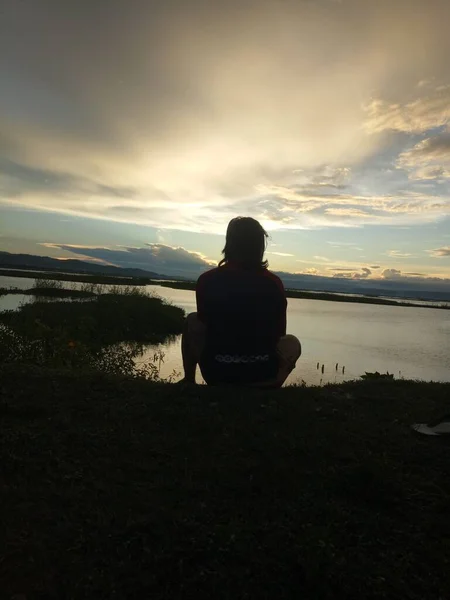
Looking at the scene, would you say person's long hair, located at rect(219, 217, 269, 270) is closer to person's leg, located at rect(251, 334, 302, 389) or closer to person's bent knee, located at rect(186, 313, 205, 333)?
person's bent knee, located at rect(186, 313, 205, 333)

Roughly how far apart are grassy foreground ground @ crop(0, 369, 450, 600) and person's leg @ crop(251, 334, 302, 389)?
0.87 feet

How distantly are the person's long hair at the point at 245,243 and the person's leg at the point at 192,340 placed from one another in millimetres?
831

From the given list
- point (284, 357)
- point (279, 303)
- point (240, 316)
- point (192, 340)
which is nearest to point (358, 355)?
point (284, 357)

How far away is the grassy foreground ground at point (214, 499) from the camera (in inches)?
99.0

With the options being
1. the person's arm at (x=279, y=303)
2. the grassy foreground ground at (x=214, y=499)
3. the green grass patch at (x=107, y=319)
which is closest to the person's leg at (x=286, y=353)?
the person's arm at (x=279, y=303)

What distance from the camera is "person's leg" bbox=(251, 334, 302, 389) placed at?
18.3 ft

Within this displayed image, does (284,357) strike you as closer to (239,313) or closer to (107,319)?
(239,313)

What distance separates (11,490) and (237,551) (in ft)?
5.93

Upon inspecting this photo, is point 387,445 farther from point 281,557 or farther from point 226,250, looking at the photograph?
point 226,250

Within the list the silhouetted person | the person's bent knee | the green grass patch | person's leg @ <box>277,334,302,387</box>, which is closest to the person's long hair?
the silhouetted person

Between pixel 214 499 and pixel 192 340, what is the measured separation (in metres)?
2.49

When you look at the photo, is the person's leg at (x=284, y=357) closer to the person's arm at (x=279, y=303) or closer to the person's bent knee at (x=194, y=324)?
the person's arm at (x=279, y=303)

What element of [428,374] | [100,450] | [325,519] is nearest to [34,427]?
[100,450]

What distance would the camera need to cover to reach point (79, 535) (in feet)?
9.18
